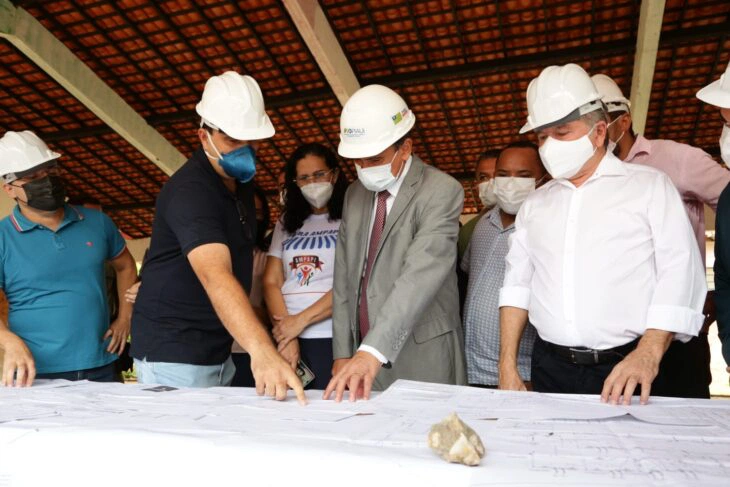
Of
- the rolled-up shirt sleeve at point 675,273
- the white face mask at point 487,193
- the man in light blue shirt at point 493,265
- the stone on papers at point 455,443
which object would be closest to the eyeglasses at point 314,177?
the man in light blue shirt at point 493,265

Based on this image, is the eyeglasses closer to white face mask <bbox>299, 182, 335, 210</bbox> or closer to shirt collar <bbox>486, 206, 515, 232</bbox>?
white face mask <bbox>299, 182, 335, 210</bbox>

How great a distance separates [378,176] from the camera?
6.46 ft

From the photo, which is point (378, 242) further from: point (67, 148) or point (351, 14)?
point (67, 148)

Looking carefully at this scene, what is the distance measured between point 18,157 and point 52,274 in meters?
0.48

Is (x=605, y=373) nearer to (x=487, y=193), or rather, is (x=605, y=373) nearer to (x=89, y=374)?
(x=487, y=193)

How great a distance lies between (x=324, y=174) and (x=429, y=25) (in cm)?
247

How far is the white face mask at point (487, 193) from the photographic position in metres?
2.76

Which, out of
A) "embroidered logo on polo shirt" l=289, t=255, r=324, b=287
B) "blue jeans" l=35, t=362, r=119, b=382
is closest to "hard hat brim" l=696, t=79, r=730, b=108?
"embroidered logo on polo shirt" l=289, t=255, r=324, b=287

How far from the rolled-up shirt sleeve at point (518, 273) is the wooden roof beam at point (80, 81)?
4.06m

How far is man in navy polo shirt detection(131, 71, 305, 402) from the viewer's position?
5.67 feet

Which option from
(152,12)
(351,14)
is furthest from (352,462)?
(152,12)

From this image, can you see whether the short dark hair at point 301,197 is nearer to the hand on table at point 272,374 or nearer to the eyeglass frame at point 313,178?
the eyeglass frame at point 313,178

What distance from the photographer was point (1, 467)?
0.89 meters

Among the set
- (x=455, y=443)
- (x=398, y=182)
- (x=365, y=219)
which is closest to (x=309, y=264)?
(x=365, y=219)
